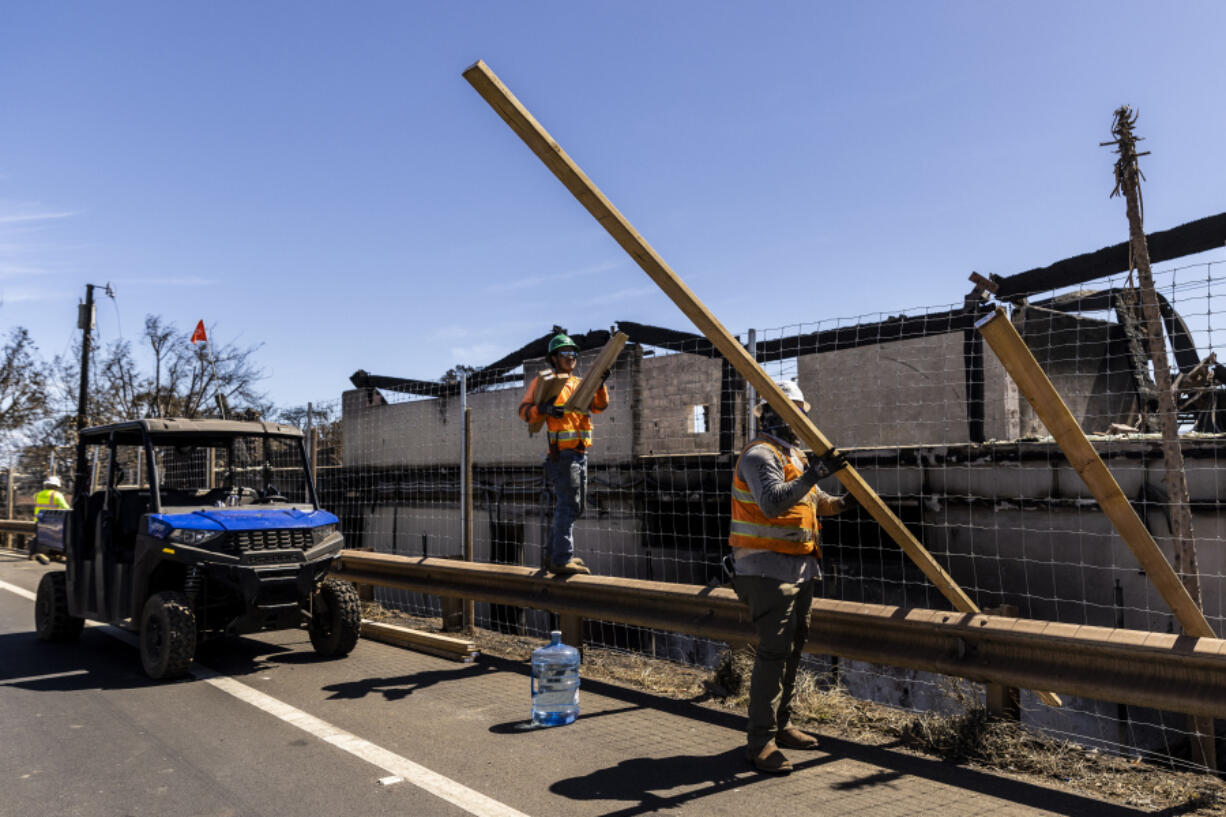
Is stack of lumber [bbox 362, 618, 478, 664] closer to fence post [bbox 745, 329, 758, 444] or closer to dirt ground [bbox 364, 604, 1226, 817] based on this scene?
dirt ground [bbox 364, 604, 1226, 817]

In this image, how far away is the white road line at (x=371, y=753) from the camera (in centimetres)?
384

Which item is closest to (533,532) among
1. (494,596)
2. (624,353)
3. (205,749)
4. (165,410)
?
(624,353)

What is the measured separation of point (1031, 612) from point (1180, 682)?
3.33 m

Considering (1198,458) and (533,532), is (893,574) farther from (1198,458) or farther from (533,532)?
(533,532)

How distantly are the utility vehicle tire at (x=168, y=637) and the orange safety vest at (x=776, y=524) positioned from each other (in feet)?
13.2

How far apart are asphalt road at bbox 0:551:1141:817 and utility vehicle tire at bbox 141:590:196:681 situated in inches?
5.7

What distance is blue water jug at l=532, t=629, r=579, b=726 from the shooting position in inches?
212

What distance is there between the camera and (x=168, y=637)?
6242mm

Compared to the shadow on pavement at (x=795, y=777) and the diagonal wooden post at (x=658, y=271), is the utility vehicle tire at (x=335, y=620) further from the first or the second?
the diagonal wooden post at (x=658, y=271)

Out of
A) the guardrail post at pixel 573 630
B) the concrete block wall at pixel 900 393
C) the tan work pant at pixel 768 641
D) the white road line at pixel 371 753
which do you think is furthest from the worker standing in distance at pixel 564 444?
the concrete block wall at pixel 900 393

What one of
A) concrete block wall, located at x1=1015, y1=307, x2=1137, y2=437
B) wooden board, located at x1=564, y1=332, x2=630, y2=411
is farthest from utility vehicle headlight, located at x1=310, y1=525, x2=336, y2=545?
concrete block wall, located at x1=1015, y1=307, x2=1137, y2=437

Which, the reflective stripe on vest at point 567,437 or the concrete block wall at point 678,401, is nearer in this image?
the reflective stripe on vest at point 567,437

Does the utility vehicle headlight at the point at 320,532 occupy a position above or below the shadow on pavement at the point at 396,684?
above

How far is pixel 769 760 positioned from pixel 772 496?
4.12 feet
